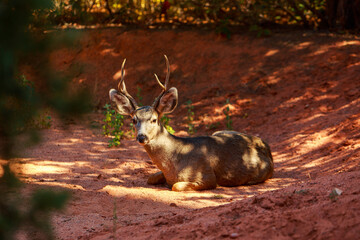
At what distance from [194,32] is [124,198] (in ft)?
29.0

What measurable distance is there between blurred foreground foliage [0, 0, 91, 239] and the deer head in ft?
14.3

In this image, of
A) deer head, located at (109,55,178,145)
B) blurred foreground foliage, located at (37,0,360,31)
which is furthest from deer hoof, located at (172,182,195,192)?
blurred foreground foliage, located at (37,0,360,31)

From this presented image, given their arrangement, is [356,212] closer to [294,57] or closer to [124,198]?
Answer: [124,198]

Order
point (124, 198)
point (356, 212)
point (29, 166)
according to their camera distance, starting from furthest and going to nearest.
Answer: point (29, 166), point (124, 198), point (356, 212)

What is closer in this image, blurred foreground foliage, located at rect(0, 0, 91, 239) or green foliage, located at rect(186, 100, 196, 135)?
blurred foreground foliage, located at rect(0, 0, 91, 239)

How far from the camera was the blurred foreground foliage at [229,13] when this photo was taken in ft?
41.7

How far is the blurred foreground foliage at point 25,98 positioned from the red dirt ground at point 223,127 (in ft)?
0.42

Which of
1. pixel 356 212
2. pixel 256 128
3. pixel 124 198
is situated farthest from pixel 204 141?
pixel 356 212

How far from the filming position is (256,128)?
10.5 meters

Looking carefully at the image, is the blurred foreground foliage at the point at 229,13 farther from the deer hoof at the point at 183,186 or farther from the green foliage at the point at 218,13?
the deer hoof at the point at 183,186

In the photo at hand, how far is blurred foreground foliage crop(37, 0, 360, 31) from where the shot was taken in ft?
41.7

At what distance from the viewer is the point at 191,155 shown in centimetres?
710

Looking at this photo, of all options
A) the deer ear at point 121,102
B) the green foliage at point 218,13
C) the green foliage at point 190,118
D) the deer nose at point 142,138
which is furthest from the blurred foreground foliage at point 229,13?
the deer nose at point 142,138

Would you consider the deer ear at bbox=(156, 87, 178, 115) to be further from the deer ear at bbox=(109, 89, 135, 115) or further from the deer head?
the deer ear at bbox=(109, 89, 135, 115)
